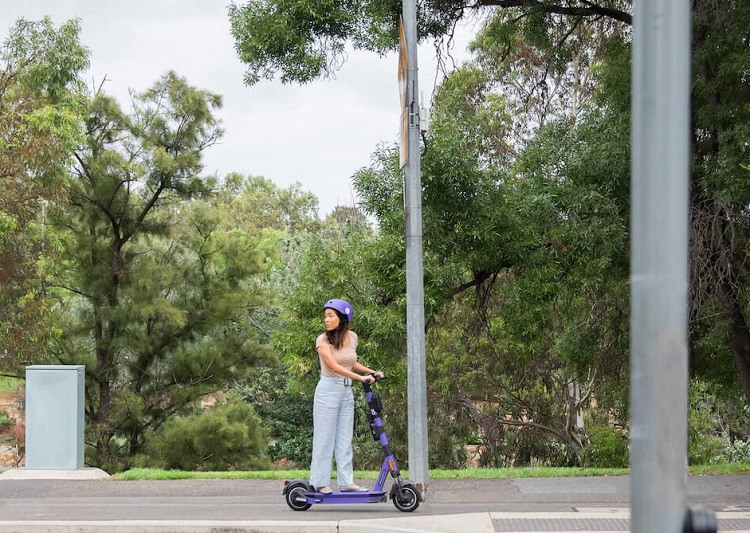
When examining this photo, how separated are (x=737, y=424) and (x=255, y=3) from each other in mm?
21544

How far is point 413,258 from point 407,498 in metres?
2.51

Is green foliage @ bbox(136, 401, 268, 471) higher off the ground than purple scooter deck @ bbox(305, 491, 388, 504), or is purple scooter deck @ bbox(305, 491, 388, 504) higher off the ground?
purple scooter deck @ bbox(305, 491, 388, 504)

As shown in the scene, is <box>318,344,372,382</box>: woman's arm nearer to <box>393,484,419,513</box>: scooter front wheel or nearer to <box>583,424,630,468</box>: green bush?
<box>393,484,419,513</box>: scooter front wheel

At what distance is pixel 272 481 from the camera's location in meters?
10.2

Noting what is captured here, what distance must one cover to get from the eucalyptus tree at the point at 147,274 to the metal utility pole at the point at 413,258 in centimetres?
1768

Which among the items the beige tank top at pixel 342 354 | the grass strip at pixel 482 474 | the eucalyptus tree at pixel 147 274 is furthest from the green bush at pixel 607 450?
the beige tank top at pixel 342 354

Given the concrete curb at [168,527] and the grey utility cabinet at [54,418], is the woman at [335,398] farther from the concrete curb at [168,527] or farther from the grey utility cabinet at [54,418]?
the grey utility cabinet at [54,418]

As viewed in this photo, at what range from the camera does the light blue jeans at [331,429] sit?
8.22 metres

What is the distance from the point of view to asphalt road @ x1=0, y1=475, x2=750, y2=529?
821 cm

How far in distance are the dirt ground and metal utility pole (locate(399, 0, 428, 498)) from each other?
22.4 m

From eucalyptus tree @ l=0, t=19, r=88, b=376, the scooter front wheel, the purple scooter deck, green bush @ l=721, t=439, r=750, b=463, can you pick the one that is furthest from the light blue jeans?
green bush @ l=721, t=439, r=750, b=463

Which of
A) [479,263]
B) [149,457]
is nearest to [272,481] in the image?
[479,263]

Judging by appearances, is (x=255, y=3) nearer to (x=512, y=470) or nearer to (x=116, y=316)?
(x=512, y=470)

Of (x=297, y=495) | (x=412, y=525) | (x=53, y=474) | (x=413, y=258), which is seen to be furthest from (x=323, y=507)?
(x=53, y=474)
